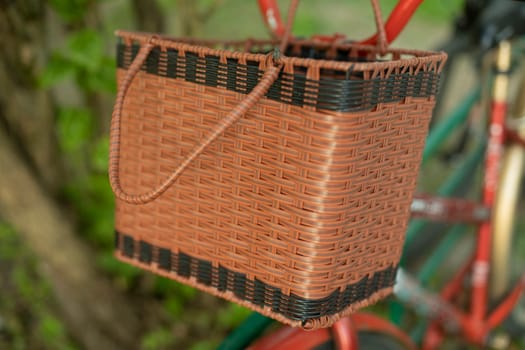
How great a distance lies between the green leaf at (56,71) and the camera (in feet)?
4.67

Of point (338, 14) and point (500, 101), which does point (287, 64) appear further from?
point (338, 14)

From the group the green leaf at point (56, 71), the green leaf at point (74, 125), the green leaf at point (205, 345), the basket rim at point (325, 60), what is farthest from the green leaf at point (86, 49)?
the green leaf at point (205, 345)

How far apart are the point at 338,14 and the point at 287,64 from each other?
264cm

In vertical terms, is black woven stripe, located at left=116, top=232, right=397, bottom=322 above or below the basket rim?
below

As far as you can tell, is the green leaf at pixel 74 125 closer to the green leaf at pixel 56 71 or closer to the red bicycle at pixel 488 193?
the green leaf at pixel 56 71

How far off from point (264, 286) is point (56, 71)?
964 mm

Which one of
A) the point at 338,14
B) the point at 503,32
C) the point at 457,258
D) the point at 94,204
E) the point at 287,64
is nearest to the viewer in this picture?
the point at 287,64

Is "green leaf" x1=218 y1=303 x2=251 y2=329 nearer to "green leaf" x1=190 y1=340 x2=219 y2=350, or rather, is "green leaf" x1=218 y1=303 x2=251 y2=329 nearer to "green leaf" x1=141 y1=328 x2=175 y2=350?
"green leaf" x1=190 y1=340 x2=219 y2=350

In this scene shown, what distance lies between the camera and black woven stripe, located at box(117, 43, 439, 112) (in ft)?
2.20

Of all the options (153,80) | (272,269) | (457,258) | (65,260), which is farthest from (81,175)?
(457,258)

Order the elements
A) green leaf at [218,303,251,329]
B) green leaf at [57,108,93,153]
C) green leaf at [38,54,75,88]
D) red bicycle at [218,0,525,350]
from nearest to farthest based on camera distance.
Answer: green leaf at [38,54,75,88]
red bicycle at [218,0,525,350]
green leaf at [57,108,93,153]
green leaf at [218,303,251,329]

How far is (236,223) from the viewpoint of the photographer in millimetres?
796

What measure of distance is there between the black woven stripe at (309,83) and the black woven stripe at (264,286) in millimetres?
278

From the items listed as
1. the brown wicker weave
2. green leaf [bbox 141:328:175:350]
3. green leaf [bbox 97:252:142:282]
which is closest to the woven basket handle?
the brown wicker weave
